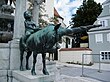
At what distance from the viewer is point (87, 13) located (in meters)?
Result: 34.4

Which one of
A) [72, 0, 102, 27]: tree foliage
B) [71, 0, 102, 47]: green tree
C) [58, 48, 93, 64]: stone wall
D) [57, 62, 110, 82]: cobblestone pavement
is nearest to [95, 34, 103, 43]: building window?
[58, 48, 93, 64]: stone wall

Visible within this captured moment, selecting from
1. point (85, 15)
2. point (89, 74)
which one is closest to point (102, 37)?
point (85, 15)

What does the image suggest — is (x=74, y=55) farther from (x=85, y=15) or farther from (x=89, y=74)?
(x=85, y=15)

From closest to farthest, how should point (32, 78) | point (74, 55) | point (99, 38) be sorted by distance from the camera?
point (32, 78)
point (74, 55)
point (99, 38)

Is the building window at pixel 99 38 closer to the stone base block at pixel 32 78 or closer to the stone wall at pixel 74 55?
the stone wall at pixel 74 55

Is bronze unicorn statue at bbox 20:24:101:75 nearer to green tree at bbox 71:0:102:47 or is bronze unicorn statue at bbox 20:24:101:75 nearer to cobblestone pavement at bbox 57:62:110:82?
cobblestone pavement at bbox 57:62:110:82

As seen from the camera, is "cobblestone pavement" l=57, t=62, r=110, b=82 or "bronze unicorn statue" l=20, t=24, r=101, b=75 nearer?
"bronze unicorn statue" l=20, t=24, r=101, b=75

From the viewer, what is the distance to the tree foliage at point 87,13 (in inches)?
1326

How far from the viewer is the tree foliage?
3367 cm

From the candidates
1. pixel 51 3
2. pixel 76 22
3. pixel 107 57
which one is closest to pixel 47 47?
pixel 107 57

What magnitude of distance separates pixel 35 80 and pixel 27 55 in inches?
55.1

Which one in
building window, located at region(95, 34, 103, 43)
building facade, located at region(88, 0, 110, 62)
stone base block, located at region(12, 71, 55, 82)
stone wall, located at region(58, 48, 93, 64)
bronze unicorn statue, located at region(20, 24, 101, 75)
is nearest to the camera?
bronze unicorn statue, located at region(20, 24, 101, 75)

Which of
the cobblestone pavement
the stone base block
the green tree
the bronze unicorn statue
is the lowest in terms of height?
the cobblestone pavement

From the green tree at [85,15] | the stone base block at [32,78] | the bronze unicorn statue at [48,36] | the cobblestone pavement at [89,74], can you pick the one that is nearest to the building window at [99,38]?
the green tree at [85,15]
